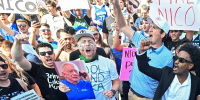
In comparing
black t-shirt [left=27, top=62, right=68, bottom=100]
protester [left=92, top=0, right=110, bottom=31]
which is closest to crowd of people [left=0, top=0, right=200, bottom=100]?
black t-shirt [left=27, top=62, right=68, bottom=100]

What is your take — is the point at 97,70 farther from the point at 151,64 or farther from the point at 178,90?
the point at 178,90

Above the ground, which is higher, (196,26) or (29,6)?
(29,6)

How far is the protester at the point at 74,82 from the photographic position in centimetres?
192

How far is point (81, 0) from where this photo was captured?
3.90 meters

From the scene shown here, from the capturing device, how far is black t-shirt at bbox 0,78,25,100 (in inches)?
65.3

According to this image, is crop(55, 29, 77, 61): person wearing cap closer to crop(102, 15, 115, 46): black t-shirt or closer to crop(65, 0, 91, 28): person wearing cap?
crop(65, 0, 91, 28): person wearing cap

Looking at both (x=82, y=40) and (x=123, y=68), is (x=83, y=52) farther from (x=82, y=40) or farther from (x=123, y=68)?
(x=123, y=68)

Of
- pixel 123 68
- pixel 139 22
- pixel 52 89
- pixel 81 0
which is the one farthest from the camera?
pixel 139 22

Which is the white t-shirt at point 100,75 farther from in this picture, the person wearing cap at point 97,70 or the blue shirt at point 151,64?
the blue shirt at point 151,64

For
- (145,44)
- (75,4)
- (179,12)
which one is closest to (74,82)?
(145,44)

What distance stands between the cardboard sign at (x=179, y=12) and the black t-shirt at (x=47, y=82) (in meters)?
1.78

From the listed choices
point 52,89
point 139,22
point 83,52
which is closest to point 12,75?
point 52,89

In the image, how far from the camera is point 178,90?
5.99ft

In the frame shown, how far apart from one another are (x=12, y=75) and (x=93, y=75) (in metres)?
0.98
